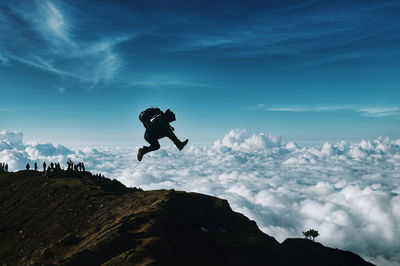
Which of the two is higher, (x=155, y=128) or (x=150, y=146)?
(x=155, y=128)

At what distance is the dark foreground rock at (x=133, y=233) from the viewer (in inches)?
1221

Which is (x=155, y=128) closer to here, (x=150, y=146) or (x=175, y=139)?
(x=150, y=146)

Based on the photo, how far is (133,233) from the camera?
108ft

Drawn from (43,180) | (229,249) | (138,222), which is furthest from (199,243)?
(43,180)

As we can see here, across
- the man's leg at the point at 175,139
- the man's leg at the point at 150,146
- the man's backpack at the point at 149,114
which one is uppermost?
the man's backpack at the point at 149,114

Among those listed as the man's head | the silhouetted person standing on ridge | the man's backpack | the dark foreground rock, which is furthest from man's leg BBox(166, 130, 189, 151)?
the dark foreground rock

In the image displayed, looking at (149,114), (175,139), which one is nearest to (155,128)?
(149,114)

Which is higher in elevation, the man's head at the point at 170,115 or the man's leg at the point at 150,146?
the man's head at the point at 170,115

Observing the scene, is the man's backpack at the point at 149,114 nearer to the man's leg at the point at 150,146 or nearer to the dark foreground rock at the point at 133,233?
the man's leg at the point at 150,146

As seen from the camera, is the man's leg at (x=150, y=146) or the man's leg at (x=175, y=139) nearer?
the man's leg at (x=150, y=146)

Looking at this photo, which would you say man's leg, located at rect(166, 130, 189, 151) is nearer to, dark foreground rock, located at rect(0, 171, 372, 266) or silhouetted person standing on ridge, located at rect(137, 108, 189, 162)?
silhouetted person standing on ridge, located at rect(137, 108, 189, 162)

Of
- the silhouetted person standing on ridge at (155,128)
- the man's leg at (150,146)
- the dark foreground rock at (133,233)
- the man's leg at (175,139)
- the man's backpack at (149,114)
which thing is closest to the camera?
the silhouetted person standing on ridge at (155,128)

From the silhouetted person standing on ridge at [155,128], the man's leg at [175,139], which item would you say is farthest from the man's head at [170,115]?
the man's leg at [175,139]

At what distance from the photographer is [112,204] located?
51.7 meters
